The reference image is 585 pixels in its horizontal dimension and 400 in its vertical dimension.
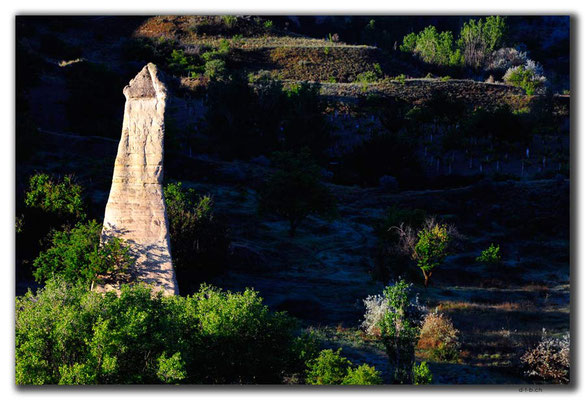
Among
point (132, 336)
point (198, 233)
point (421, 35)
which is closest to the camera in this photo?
point (132, 336)

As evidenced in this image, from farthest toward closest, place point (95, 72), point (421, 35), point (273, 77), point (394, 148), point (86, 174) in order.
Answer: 1. point (421, 35)
2. point (273, 77)
3. point (95, 72)
4. point (394, 148)
5. point (86, 174)

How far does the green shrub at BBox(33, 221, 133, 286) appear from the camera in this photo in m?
14.4

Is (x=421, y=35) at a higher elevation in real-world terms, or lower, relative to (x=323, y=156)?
higher

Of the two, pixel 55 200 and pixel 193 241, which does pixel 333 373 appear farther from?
pixel 55 200

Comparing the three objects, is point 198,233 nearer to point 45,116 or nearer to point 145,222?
point 145,222

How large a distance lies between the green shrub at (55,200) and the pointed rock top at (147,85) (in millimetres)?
8618

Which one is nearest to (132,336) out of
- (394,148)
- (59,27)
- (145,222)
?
(145,222)

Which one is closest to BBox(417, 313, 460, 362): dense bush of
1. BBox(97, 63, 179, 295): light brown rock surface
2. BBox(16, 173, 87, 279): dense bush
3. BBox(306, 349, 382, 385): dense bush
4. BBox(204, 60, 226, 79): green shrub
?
BBox(306, 349, 382, 385): dense bush

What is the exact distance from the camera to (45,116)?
155ft

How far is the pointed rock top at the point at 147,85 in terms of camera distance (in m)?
13.9

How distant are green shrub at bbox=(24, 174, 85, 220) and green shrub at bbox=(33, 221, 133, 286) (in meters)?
2.24

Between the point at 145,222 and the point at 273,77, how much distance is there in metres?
48.8

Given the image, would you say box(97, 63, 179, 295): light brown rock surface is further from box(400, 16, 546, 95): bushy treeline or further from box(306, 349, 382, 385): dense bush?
box(400, 16, 546, 95): bushy treeline

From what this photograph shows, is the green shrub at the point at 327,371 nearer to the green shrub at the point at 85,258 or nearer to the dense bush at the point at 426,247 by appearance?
the green shrub at the point at 85,258
